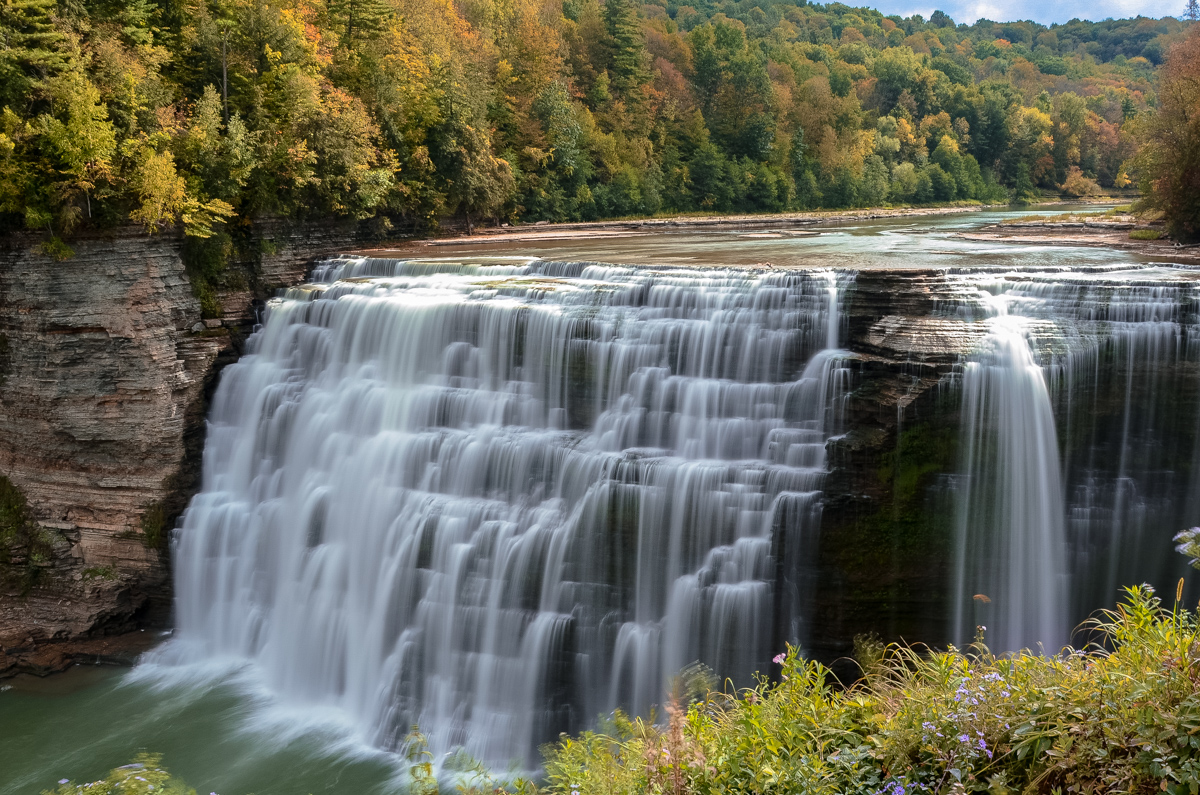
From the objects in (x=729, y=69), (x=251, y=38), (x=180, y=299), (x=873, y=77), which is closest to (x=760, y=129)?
(x=729, y=69)

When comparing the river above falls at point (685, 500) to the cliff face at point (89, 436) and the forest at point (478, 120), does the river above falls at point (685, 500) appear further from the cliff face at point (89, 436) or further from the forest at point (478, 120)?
the forest at point (478, 120)

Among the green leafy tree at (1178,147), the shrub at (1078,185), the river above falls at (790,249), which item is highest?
the shrub at (1078,185)

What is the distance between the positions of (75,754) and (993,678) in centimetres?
1537

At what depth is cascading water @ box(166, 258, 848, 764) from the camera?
13398 millimetres

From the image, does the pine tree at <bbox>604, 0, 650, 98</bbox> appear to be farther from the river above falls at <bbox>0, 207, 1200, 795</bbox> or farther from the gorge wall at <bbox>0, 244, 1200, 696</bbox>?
the river above falls at <bbox>0, 207, 1200, 795</bbox>

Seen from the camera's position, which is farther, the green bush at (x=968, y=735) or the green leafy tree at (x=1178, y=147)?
the green leafy tree at (x=1178, y=147)

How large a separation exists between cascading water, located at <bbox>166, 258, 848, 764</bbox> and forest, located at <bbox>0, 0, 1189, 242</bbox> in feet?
18.7

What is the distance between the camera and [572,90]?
52750 millimetres

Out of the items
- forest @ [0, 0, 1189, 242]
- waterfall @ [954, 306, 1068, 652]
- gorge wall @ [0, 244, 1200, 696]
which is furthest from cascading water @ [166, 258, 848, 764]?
forest @ [0, 0, 1189, 242]

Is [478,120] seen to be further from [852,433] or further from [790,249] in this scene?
[852,433]

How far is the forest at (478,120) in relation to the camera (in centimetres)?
1728

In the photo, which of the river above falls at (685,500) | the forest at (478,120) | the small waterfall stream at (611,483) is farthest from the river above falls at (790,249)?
the small waterfall stream at (611,483)

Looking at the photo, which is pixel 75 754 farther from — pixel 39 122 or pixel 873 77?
pixel 873 77

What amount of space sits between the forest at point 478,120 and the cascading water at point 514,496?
570cm
